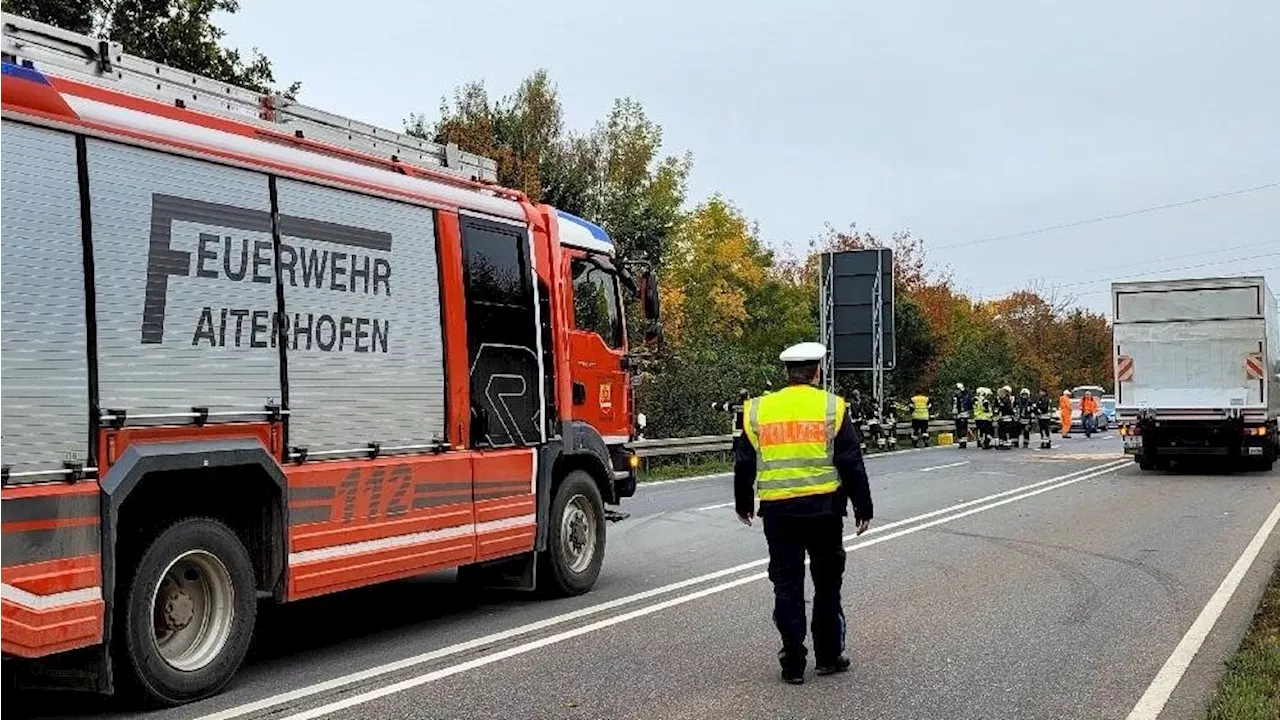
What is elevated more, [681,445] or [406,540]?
[406,540]

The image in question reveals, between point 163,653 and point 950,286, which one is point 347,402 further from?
→ point 950,286

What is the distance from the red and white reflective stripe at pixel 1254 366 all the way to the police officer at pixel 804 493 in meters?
18.4

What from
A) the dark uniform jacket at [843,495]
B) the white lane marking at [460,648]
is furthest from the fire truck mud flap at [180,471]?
the dark uniform jacket at [843,495]

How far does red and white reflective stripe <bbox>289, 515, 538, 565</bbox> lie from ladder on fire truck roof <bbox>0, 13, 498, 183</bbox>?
2318 millimetres

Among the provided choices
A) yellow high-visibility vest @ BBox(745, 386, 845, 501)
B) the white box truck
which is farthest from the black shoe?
the white box truck

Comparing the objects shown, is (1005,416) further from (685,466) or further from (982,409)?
(685,466)

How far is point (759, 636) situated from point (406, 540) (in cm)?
220

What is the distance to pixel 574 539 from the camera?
969 cm

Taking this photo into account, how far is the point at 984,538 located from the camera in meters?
13.0

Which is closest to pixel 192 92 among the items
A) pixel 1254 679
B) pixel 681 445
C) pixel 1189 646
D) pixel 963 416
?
pixel 1254 679

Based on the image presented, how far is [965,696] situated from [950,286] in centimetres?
5700

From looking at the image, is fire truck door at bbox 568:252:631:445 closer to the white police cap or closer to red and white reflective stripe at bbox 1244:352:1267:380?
the white police cap

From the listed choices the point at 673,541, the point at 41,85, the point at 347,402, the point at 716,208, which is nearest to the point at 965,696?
the point at 347,402

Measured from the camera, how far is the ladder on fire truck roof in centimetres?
604
